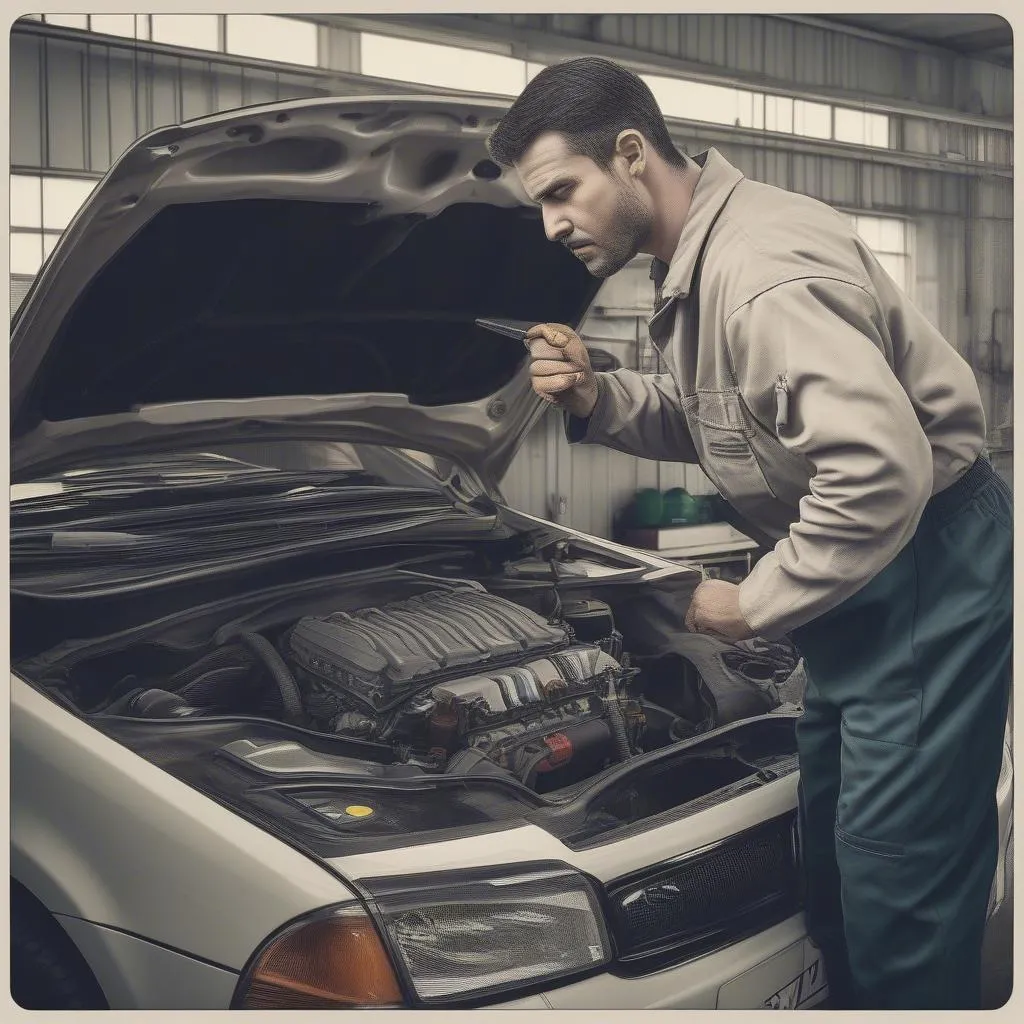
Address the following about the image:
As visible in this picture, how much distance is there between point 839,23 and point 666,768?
1341 mm

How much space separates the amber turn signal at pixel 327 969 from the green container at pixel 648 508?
1200mm

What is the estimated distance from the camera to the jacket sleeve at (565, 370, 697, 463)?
165 cm

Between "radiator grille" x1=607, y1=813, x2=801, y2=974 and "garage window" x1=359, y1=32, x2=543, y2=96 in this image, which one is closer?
"radiator grille" x1=607, y1=813, x2=801, y2=974

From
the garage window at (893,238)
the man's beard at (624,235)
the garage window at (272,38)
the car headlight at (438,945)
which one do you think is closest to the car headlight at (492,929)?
the car headlight at (438,945)

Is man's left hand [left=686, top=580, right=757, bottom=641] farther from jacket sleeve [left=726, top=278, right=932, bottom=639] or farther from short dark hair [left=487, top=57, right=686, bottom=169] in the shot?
short dark hair [left=487, top=57, right=686, bottom=169]

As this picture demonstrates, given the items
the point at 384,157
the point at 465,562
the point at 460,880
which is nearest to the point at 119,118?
the point at 384,157

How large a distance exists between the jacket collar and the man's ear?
0.09 m

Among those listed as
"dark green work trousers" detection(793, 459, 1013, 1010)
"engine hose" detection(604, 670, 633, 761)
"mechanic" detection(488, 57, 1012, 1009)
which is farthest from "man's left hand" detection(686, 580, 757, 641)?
"engine hose" detection(604, 670, 633, 761)

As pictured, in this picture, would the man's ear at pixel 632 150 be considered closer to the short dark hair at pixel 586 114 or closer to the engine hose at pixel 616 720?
the short dark hair at pixel 586 114

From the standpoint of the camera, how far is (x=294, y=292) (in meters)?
1.74

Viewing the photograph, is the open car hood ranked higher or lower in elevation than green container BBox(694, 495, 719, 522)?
higher

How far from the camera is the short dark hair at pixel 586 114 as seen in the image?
1423 millimetres

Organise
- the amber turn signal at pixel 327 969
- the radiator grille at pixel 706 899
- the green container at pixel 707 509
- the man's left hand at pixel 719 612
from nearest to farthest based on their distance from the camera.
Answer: the amber turn signal at pixel 327 969, the radiator grille at pixel 706 899, the man's left hand at pixel 719 612, the green container at pixel 707 509

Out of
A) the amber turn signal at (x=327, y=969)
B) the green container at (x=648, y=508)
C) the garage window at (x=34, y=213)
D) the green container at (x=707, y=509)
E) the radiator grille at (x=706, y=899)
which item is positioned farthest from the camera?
the green container at (x=648, y=508)
